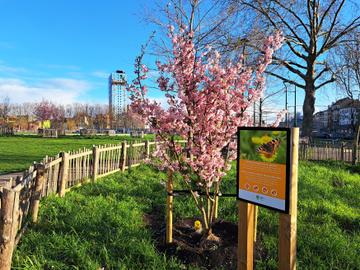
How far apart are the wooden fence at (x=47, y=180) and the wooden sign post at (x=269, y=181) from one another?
2450 mm

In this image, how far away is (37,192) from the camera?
5504 mm

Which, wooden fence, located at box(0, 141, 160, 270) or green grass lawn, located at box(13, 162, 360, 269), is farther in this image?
green grass lawn, located at box(13, 162, 360, 269)

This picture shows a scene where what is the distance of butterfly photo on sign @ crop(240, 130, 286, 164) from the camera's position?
114 inches

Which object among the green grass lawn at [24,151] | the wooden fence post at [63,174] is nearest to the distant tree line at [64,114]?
the green grass lawn at [24,151]

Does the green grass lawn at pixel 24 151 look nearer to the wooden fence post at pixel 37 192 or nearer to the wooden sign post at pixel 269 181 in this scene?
the wooden fence post at pixel 37 192

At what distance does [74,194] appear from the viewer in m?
7.11

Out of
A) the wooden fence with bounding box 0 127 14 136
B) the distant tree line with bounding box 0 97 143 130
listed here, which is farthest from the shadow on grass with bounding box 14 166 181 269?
the distant tree line with bounding box 0 97 143 130

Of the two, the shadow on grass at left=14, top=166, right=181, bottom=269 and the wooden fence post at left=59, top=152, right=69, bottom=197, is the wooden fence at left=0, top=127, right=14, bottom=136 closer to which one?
the wooden fence post at left=59, top=152, right=69, bottom=197

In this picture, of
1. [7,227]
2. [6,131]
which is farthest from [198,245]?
[6,131]

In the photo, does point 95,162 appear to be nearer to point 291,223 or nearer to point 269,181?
point 269,181

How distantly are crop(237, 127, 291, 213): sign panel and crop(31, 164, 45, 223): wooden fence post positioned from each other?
346cm

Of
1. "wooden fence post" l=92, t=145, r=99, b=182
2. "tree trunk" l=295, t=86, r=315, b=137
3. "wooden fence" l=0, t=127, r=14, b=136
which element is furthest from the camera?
"wooden fence" l=0, t=127, r=14, b=136

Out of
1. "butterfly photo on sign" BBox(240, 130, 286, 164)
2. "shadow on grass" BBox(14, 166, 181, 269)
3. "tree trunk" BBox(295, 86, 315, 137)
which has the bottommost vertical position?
"shadow on grass" BBox(14, 166, 181, 269)

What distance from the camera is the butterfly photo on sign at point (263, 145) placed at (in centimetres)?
289
